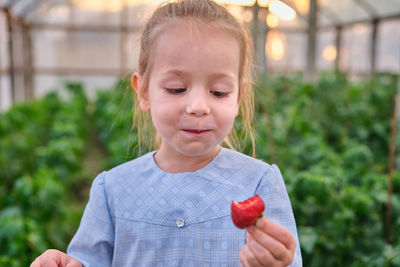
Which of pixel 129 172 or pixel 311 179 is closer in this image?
pixel 129 172

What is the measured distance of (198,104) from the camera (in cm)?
89

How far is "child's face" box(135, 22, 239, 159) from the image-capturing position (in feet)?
2.98

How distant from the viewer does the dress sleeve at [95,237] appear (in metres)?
1.01

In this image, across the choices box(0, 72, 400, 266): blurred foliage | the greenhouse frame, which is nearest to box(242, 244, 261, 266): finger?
box(0, 72, 400, 266): blurred foliage

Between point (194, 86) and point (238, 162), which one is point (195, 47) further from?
point (238, 162)

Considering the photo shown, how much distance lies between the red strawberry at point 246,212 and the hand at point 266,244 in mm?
18

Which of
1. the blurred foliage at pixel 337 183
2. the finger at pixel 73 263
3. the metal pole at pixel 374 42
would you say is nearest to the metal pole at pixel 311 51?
the blurred foliage at pixel 337 183

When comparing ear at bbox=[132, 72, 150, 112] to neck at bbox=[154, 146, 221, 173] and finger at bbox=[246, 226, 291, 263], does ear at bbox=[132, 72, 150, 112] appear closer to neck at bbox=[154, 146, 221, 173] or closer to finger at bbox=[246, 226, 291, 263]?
neck at bbox=[154, 146, 221, 173]

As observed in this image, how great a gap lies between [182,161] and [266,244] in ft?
1.14

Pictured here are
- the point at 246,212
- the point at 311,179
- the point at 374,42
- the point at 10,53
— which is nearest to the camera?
the point at 246,212

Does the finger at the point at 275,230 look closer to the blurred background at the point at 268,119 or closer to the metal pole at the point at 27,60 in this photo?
the blurred background at the point at 268,119

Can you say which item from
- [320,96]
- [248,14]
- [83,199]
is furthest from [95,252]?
[248,14]

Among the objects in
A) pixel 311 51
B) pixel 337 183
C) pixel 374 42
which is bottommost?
pixel 337 183

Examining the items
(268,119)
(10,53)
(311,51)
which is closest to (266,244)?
(268,119)
